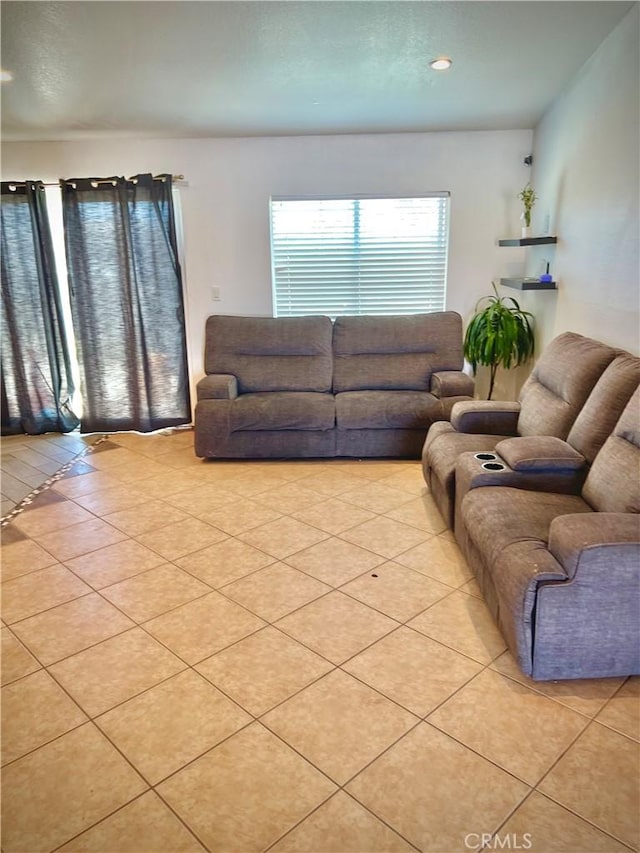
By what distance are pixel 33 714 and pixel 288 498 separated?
1893mm

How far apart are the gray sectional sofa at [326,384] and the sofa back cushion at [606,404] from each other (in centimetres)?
147

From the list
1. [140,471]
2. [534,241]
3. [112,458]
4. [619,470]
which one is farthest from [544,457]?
[112,458]

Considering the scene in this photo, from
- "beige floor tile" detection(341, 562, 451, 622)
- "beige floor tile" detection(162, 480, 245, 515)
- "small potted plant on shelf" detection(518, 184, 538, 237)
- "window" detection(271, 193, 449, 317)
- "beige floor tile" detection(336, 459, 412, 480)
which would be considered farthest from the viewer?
"window" detection(271, 193, 449, 317)

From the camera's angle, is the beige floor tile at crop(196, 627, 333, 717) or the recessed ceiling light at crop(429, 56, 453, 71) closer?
the beige floor tile at crop(196, 627, 333, 717)

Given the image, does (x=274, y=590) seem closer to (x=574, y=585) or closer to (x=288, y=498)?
(x=288, y=498)

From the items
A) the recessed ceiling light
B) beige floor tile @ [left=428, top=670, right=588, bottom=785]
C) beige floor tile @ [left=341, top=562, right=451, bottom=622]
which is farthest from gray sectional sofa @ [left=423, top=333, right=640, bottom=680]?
the recessed ceiling light

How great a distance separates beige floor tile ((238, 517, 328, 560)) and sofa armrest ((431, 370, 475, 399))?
5.19 feet

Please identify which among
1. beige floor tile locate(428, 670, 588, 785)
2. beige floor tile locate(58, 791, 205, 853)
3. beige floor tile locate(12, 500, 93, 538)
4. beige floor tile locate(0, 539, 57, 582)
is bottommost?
beige floor tile locate(58, 791, 205, 853)

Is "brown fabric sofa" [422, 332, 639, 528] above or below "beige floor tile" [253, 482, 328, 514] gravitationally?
above

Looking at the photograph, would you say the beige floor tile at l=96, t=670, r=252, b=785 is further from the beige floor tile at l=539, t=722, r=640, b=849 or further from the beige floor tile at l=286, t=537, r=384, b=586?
the beige floor tile at l=539, t=722, r=640, b=849

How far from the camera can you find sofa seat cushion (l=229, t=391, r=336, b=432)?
4.09 meters

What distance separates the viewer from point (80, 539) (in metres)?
3.08

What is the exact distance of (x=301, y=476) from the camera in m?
3.91

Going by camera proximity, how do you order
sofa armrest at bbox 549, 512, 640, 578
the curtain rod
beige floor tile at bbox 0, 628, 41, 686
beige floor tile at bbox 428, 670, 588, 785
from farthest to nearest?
the curtain rod
beige floor tile at bbox 0, 628, 41, 686
sofa armrest at bbox 549, 512, 640, 578
beige floor tile at bbox 428, 670, 588, 785
